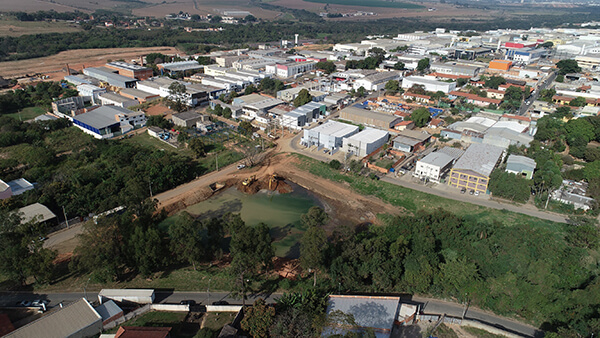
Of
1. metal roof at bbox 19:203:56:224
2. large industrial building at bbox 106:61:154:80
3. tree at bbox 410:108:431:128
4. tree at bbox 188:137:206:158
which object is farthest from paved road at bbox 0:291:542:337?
large industrial building at bbox 106:61:154:80

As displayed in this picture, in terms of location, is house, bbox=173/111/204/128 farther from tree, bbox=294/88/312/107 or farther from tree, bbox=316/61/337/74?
tree, bbox=316/61/337/74

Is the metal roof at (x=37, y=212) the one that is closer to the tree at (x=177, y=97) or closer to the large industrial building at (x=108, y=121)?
the large industrial building at (x=108, y=121)

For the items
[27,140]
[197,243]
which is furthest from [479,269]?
[27,140]

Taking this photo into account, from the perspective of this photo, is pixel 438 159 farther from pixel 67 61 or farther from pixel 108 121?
pixel 67 61

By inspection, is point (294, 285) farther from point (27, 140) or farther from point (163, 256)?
point (27, 140)

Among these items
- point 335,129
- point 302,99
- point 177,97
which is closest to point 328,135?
point 335,129

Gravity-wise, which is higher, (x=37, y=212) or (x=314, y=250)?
(x=314, y=250)
